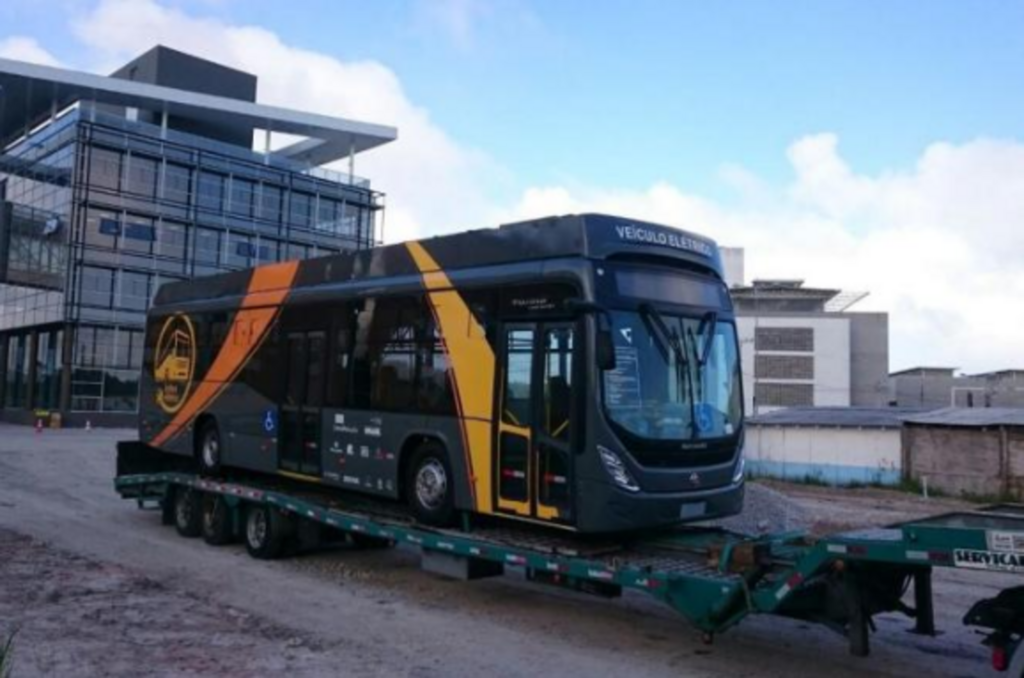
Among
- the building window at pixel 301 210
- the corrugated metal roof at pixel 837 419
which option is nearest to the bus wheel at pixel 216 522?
the corrugated metal roof at pixel 837 419

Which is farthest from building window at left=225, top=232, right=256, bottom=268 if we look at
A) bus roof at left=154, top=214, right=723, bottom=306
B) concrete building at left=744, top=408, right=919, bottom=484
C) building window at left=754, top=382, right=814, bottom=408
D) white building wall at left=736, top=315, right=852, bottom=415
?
building window at left=754, top=382, right=814, bottom=408

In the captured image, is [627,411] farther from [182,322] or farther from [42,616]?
[182,322]

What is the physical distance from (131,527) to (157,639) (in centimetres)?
752

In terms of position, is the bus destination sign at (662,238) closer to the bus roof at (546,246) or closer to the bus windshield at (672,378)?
the bus roof at (546,246)

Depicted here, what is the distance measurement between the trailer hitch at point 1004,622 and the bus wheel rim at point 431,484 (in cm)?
535

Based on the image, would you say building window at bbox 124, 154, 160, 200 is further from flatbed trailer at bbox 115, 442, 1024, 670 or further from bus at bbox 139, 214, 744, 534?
flatbed trailer at bbox 115, 442, 1024, 670

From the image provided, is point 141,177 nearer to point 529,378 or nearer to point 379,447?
point 379,447

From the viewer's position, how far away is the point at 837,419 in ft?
122

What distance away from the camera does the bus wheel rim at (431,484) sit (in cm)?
1006

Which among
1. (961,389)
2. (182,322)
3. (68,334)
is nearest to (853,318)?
(961,389)

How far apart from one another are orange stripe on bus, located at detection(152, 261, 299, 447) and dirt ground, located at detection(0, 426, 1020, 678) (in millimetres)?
2350

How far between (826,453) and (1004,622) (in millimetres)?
30172

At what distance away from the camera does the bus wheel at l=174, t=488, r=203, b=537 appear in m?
14.2

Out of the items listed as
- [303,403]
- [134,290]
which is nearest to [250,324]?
[303,403]
